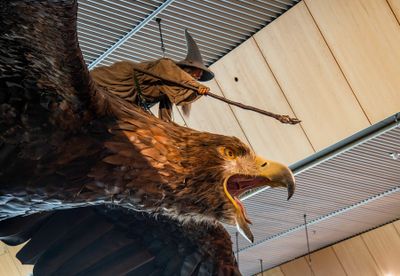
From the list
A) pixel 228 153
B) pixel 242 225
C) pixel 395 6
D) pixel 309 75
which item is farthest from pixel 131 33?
pixel 242 225

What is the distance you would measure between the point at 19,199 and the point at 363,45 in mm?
7582

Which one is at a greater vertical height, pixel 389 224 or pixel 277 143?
pixel 277 143

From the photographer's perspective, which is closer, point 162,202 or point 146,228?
point 162,202

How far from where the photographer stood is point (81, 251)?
3.05 m

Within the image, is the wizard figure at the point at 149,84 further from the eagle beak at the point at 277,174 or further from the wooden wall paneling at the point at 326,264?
the wooden wall paneling at the point at 326,264

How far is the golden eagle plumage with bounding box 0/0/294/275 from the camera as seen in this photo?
236 centimetres

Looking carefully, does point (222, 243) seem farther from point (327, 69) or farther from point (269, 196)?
point (269, 196)

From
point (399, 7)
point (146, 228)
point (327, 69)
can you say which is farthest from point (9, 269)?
point (146, 228)

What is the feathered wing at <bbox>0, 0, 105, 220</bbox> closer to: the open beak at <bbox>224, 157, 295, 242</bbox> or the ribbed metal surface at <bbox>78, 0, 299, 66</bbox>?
the open beak at <bbox>224, 157, 295, 242</bbox>

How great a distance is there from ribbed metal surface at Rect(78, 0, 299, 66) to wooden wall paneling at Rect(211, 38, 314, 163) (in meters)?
0.27

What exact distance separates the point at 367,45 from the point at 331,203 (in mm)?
5452

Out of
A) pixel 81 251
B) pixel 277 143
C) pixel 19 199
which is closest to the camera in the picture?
pixel 19 199

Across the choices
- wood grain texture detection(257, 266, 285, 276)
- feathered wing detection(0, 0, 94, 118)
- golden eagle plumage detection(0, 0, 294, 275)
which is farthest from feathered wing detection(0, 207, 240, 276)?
wood grain texture detection(257, 266, 285, 276)

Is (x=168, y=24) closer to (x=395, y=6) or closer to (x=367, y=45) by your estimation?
(x=367, y=45)
